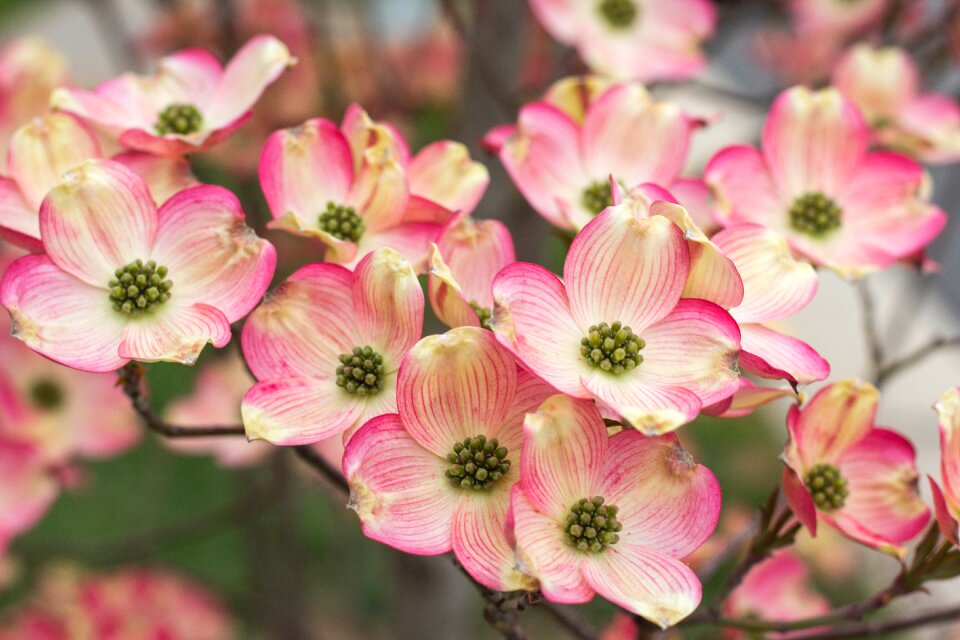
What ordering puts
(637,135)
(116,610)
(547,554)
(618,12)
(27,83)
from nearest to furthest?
(547,554) < (637,135) < (27,83) < (618,12) < (116,610)

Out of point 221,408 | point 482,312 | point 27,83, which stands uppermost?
→ point 482,312

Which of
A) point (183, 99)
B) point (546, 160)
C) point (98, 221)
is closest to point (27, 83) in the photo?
point (183, 99)

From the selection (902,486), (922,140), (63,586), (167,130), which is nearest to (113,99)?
(167,130)

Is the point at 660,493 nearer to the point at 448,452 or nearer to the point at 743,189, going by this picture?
the point at 448,452

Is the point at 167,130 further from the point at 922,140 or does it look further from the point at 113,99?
the point at 922,140

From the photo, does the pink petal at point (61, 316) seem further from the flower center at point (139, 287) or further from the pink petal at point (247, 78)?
the pink petal at point (247, 78)
